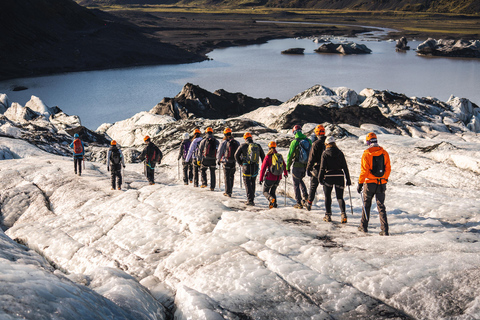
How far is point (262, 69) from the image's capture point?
331ft

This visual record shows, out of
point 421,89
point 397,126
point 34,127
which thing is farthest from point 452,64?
point 34,127

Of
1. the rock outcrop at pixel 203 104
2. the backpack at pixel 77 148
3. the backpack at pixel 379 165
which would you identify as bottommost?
the rock outcrop at pixel 203 104

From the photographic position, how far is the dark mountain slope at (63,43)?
328ft

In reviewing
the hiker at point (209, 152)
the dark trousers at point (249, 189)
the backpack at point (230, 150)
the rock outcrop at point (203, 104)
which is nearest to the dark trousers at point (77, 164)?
the hiker at point (209, 152)

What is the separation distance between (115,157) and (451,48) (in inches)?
5530

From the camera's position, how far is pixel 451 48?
5059 inches

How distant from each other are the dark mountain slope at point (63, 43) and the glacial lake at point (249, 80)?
7294mm

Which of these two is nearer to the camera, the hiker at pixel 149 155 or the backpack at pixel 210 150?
the backpack at pixel 210 150

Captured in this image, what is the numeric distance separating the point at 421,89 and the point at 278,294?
3061 inches

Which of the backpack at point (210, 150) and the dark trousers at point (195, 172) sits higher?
the backpack at point (210, 150)

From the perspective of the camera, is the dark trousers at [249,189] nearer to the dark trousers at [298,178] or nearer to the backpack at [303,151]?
the dark trousers at [298,178]

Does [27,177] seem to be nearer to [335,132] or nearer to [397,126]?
[335,132]

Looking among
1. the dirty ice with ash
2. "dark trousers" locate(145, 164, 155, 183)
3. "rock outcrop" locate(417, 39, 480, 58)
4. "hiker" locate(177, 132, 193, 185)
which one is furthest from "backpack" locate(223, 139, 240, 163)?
"rock outcrop" locate(417, 39, 480, 58)

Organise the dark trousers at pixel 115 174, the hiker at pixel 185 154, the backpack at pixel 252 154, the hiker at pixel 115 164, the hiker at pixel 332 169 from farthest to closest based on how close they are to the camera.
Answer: the hiker at pixel 185 154
the hiker at pixel 115 164
the dark trousers at pixel 115 174
the backpack at pixel 252 154
the hiker at pixel 332 169
